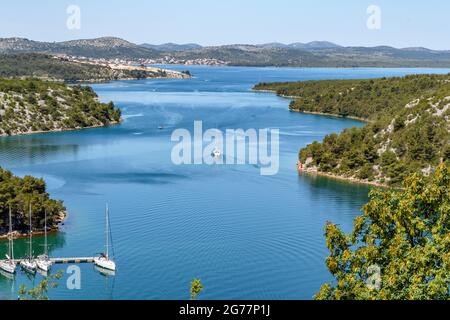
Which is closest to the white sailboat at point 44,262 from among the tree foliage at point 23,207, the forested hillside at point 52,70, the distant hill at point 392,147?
the tree foliage at point 23,207

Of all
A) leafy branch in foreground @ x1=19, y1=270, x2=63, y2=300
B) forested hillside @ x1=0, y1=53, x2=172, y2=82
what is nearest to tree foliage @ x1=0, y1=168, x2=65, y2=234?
leafy branch in foreground @ x1=19, y1=270, x2=63, y2=300

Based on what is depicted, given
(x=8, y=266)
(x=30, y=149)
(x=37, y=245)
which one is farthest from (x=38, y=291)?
(x=30, y=149)

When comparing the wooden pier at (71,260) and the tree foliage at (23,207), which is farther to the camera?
the tree foliage at (23,207)

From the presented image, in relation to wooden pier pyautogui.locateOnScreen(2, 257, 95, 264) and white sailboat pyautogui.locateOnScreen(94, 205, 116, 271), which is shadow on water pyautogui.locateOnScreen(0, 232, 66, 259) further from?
white sailboat pyautogui.locateOnScreen(94, 205, 116, 271)

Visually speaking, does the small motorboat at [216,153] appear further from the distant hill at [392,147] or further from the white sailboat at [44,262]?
the white sailboat at [44,262]

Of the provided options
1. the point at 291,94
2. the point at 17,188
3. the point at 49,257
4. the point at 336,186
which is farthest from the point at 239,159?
the point at 291,94
